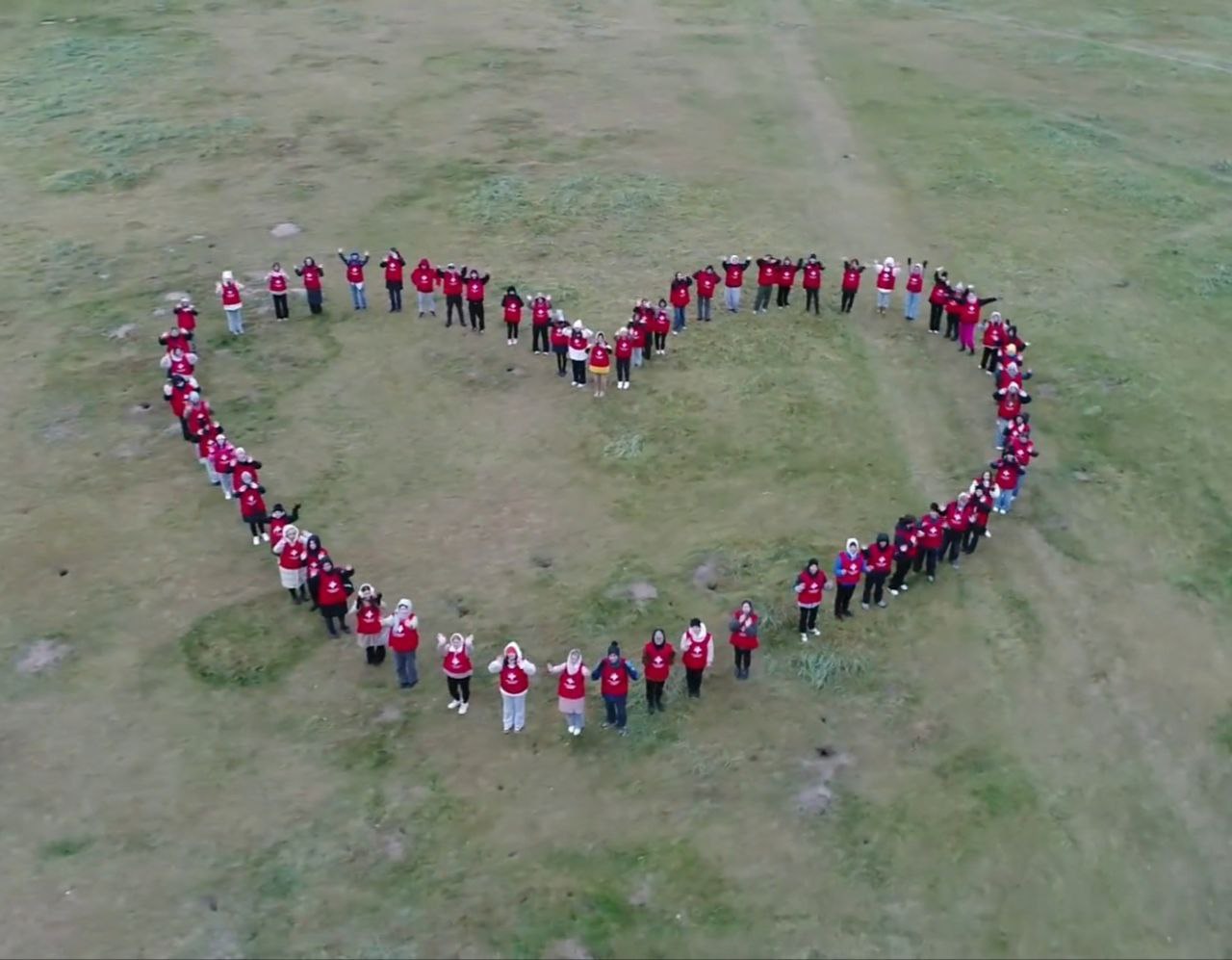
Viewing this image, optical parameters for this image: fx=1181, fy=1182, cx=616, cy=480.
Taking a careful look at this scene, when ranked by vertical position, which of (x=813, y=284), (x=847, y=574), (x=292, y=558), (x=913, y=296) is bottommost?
(x=292, y=558)

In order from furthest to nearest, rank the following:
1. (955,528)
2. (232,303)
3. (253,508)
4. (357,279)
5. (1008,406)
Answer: (357,279) → (232,303) → (1008,406) → (253,508) → (955,528)

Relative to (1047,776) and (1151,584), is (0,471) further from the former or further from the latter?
(1151,584)

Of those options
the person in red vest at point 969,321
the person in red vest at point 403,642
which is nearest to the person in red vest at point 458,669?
the person in red vest at point 403,642

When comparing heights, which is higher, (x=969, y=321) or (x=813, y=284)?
(x=813, y=284)

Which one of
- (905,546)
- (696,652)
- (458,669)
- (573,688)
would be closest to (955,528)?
(905,546)

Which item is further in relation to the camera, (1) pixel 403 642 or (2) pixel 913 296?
(2) pixel 913 296

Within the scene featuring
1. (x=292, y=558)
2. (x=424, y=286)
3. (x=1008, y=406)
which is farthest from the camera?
(x=424, y=286)

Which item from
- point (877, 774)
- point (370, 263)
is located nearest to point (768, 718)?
point (877, 774)

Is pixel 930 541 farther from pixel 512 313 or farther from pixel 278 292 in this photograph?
pixel 278 292

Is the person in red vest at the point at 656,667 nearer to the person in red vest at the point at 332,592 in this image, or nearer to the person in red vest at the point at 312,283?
the person in red vest at the point at 332,592
